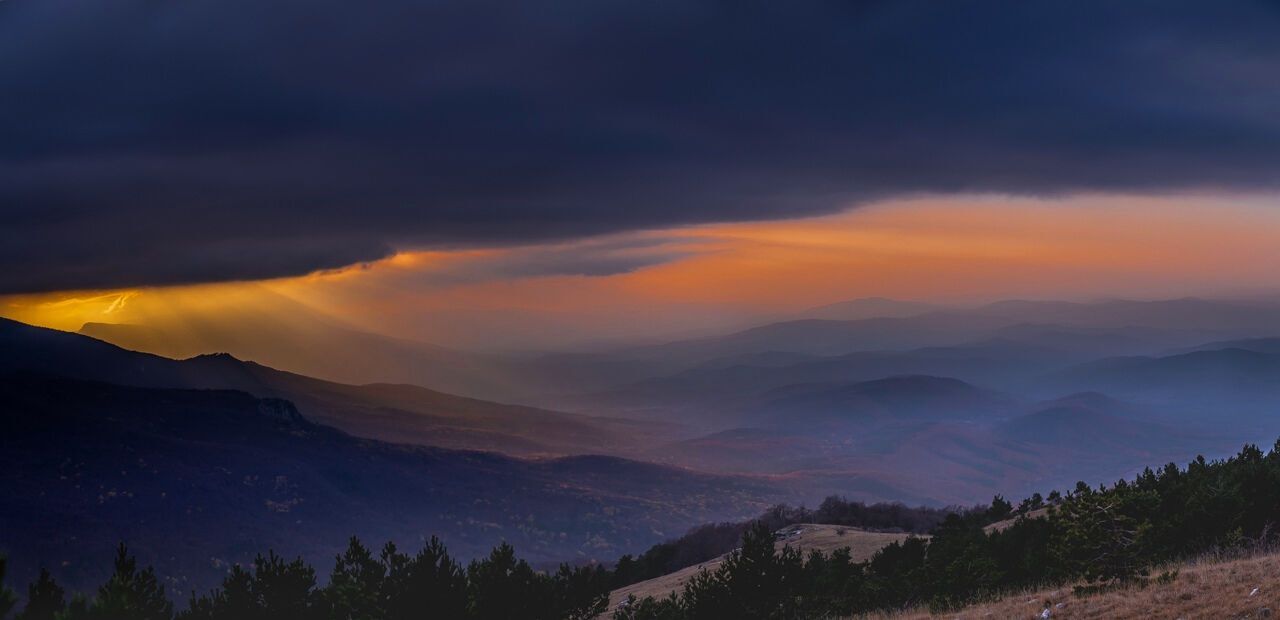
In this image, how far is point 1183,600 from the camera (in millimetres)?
19609

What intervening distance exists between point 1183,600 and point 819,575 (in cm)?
1854

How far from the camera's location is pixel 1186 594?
19.9 metres

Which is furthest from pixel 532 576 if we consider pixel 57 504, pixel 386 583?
pixel 57 504

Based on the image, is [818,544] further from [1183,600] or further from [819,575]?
[1183,600]

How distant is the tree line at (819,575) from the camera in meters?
27.4

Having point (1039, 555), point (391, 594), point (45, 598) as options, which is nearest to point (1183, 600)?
point (1039, 555)

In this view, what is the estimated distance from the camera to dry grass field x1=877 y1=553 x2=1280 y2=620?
18281mm

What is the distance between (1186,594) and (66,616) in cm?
2328

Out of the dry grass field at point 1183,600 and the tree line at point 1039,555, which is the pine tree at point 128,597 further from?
the dry grass field at point 1183,600

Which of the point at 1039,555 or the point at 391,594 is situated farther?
A: the point at 391,594

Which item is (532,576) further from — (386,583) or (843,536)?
(843,536)

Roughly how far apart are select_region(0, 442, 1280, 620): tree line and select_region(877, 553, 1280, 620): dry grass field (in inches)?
123

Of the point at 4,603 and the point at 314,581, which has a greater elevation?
the point at 4,603

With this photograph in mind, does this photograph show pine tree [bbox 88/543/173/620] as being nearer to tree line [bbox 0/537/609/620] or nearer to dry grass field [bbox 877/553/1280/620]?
tree line [bbox 0/537/609/620]
